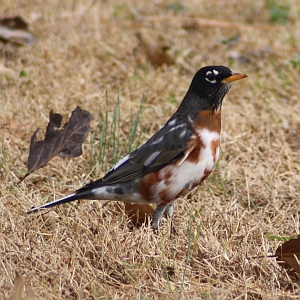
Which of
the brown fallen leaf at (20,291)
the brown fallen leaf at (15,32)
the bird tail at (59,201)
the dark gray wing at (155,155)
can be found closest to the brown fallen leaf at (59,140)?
the dark gray wing at (155,155)

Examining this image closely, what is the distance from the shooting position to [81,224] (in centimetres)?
373

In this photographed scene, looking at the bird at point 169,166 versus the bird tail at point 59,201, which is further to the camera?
the bird at point 169,166

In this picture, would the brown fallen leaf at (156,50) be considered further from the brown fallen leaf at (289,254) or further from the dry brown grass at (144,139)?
the brown fallen leaf at (289,254)

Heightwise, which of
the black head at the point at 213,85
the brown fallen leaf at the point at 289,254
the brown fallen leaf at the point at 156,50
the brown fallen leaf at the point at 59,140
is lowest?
the brown fallen leaf at the point at 156,50

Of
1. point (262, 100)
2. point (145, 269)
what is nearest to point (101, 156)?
point (145, 269)

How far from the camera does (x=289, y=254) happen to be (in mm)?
3414

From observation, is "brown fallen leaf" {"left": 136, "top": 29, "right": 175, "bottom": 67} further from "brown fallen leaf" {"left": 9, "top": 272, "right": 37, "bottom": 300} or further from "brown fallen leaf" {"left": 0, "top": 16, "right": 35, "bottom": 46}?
"brown fallen leaf" {"left": 9, "top": 272, "right": 37, "bottom": 300}

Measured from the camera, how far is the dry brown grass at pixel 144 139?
3.32 meters

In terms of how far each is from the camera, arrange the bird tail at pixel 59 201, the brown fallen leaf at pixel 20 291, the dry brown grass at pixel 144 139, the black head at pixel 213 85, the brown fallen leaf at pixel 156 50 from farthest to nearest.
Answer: the brown fallen leaf at pixel 156 50 < the black head at pixel 213 85 < the bird tail at pixel 59 201 < the dry brown grass at pixel 144 139 < the brown fallen leaf at pixel 20 291

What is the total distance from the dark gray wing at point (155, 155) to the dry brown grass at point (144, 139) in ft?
0.79

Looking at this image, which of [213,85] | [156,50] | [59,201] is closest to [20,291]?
[59,201]

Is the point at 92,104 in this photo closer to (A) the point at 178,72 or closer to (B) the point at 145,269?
(A) the point at 178,72

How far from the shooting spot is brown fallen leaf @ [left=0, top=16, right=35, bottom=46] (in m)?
6.44

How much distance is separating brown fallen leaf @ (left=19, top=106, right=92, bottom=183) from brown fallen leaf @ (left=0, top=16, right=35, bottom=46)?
2.54 m
